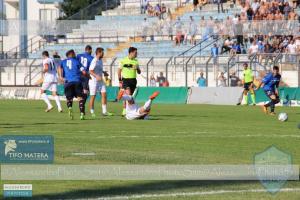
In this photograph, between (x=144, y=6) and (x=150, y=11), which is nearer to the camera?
(x=150, y=11)

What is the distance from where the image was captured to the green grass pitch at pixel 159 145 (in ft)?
37.4

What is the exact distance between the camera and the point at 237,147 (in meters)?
17.2

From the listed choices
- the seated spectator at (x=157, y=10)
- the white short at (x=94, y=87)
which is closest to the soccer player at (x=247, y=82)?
the white short at (x=94, y=87)

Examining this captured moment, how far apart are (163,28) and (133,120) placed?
1264 inches

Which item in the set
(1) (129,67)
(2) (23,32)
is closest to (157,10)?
(2) (23,32)

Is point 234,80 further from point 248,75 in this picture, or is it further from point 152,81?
point 152,81

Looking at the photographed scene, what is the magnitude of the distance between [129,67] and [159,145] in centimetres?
1150

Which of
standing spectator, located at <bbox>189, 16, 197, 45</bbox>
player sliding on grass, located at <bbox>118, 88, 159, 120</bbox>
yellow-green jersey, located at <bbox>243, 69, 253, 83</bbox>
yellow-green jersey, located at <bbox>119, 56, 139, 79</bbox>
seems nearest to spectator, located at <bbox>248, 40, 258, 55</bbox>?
yellow-green jersey, located at <bbox>243, 69, 253, 83</bbox>

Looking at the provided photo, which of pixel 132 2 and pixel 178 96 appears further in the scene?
pixel 132 2

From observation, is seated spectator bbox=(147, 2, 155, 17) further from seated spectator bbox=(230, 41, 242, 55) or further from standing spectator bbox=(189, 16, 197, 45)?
seated spectator bbox=(230, 41, 242, 55)

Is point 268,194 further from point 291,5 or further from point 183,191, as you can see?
point 291,5

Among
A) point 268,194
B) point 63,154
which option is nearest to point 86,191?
point 268,194

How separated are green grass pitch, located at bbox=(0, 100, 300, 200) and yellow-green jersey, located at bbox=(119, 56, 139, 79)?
1.66 metres

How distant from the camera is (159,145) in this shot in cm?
1742
